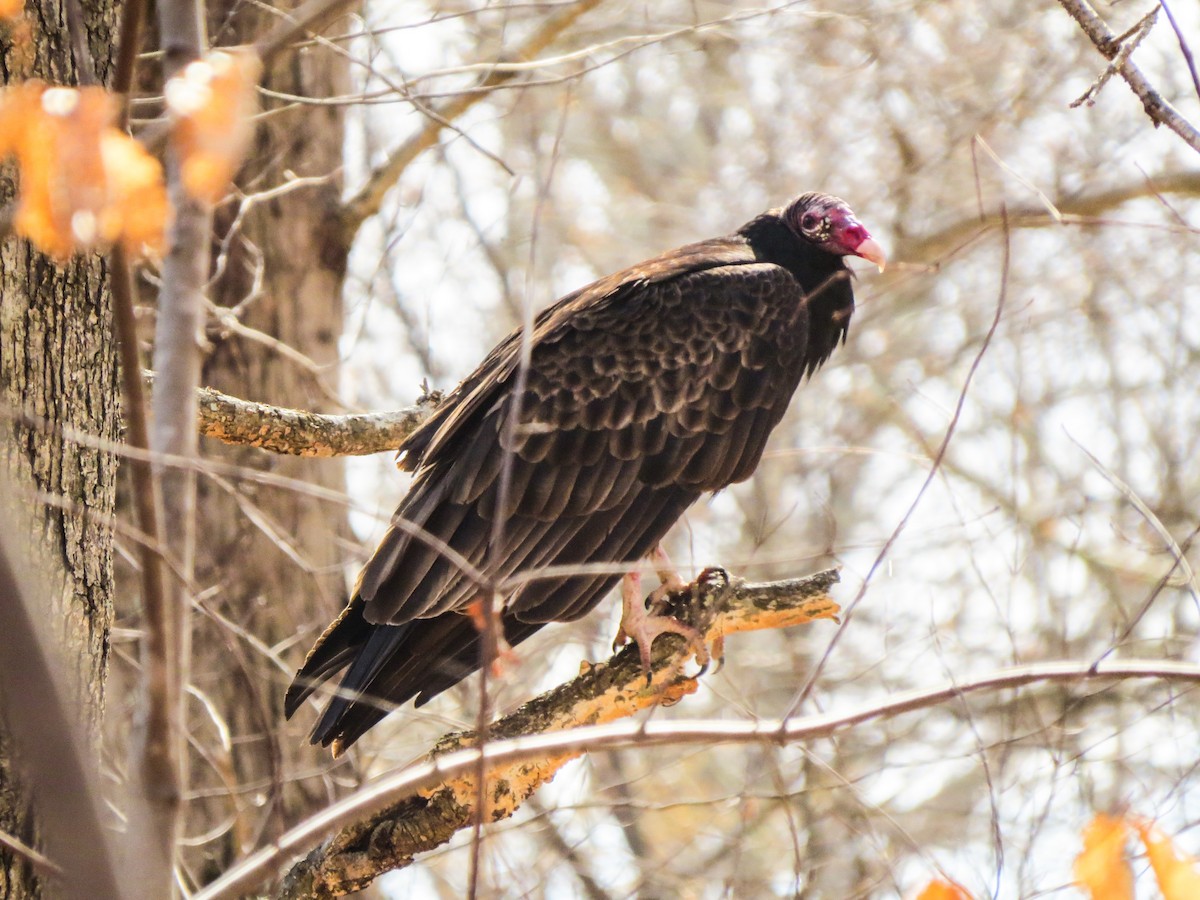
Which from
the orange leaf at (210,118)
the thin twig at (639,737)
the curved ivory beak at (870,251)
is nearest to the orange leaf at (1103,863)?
the thin twig at (639,737)

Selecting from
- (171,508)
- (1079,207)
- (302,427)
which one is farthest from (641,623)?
(1079,207)

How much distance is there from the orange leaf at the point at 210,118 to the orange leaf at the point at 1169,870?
153cm

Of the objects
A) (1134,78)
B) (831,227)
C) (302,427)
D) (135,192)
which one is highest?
(831,227)

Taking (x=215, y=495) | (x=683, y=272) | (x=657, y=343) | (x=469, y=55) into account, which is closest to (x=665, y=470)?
(x=657, y=343)

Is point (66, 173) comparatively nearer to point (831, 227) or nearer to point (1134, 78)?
point (1134, 78)

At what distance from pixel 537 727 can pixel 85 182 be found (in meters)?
1.93

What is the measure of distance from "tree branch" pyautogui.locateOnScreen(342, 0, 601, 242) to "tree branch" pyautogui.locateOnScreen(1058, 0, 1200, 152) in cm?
220

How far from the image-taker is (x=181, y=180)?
5.25ft

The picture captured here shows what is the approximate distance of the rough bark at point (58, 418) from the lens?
7.97 feet

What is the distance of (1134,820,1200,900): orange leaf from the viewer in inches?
78.9

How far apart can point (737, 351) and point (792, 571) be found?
3.50 metres

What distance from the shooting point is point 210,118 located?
1.60 meters

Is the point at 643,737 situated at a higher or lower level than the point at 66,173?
lower

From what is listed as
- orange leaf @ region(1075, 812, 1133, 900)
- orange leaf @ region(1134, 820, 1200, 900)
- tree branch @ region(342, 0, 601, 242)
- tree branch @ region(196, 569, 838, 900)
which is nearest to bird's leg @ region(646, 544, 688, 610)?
tree branch @ region(196, 569, 838, 900)
